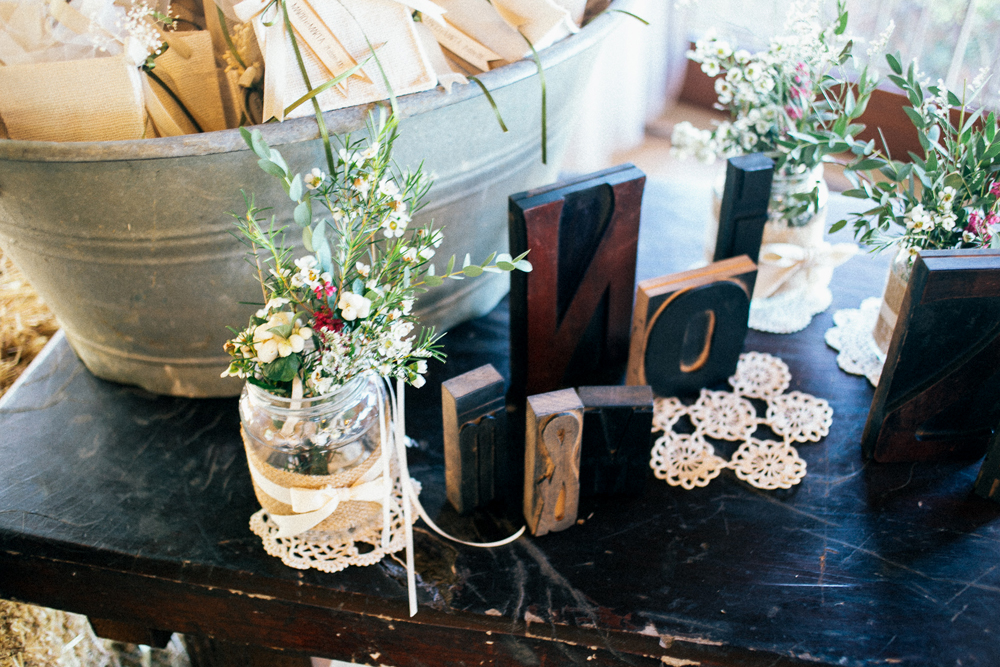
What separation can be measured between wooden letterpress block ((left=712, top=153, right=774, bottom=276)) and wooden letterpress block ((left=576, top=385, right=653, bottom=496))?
258 millimetres

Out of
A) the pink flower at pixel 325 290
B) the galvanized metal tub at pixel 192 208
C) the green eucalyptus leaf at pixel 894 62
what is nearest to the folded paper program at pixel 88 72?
the galvanized metal tub at pixel 192 208

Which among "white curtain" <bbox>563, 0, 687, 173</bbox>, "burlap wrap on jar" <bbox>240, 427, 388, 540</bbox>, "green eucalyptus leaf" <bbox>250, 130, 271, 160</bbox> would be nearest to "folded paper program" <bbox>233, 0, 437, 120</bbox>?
"green eucalyptus leaf" <bbox>250, 130, 271, 160</bbox>

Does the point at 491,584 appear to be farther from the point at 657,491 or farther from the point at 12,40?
the point at 12,40

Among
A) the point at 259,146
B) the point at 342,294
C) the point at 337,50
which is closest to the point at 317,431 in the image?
the point at 342,294

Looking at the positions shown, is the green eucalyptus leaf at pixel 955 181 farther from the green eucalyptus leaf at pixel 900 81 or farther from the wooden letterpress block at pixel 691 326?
the wooden letterpress block at pixel 691 326

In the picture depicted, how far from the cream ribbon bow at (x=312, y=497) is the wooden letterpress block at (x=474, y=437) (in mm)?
81

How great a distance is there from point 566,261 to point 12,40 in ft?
2.05

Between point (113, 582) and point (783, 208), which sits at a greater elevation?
point (783, 208)

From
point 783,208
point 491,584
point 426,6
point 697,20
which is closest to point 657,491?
point 491,584

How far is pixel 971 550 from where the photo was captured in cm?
79

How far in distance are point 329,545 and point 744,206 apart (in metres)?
0.62

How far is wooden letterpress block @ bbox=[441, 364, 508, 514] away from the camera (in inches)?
29.8

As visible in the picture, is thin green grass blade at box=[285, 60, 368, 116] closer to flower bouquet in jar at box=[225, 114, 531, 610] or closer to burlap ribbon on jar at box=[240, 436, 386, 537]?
flower bouquet in jar at box=[225, 114, 531, 610]

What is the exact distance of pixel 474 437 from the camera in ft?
2.56
